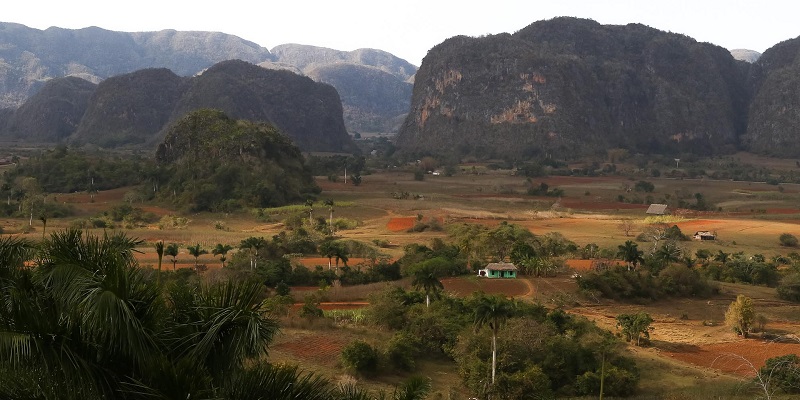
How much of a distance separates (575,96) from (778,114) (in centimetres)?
4596

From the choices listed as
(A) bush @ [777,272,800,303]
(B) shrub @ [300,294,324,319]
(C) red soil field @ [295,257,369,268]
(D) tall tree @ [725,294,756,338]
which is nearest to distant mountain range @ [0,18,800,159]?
(C) red soil field @ [295,257,369,268]

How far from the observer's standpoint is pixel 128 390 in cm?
609

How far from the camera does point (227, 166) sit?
72.4m

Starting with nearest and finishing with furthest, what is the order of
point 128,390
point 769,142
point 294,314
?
1. point 128,390
2. point 294,314
3. point 769,142

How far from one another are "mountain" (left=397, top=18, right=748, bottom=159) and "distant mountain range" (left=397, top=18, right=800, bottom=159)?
10.2 inches

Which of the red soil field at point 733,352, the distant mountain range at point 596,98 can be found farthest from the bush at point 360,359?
the distant mountain range at point 596,98

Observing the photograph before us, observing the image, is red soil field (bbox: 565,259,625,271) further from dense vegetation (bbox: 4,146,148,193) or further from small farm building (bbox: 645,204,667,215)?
dense vegetation (bbox: 4,146,148,193)

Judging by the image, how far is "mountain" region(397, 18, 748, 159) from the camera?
492 feet

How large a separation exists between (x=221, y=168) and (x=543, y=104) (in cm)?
9414

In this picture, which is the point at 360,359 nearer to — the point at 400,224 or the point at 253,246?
the point at 253,246

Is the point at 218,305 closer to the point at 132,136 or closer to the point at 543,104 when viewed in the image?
the point at 543,104

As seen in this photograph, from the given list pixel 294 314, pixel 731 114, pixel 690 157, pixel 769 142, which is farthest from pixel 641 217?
pixel 731 114

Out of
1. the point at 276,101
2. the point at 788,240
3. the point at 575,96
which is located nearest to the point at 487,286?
the point at 788,240

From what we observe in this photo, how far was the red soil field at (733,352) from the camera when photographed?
989 inches
